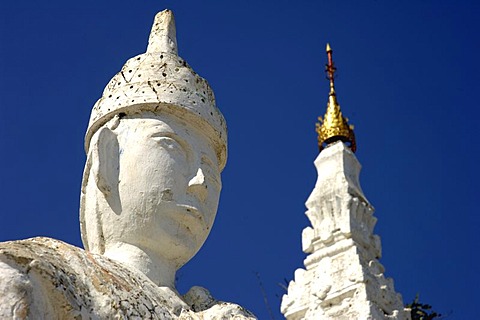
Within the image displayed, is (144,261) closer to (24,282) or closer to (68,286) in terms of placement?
(68,286)

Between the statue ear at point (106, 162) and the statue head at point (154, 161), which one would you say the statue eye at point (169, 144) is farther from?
the statue ear at point (106, 162)

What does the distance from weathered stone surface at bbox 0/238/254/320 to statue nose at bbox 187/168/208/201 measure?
0.45 metres

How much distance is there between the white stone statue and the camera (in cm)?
489

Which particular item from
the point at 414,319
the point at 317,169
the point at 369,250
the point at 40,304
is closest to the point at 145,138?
the point at 40,304

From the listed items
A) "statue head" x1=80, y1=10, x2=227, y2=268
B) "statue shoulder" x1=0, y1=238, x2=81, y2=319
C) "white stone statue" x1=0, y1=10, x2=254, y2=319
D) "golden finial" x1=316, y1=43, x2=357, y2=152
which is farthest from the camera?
"golden finial" x1=316, y1=43, x2=357, y2=152

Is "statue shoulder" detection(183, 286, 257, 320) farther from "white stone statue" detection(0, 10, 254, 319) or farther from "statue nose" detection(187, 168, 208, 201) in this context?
"statue nose" detection(187, 168, 208, 201)

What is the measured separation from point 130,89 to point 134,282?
40.7 inches

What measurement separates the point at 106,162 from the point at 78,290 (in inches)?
36.9

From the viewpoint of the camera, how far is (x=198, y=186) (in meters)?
A: 5.45

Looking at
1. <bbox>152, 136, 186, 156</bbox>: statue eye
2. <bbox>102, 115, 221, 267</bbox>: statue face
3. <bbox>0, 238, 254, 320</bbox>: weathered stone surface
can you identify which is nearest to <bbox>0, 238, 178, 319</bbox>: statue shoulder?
<bbox>0, 238, 254, 320</bbox>: weathered stone surface

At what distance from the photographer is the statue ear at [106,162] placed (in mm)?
5414

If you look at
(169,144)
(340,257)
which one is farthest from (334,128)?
(169,144)

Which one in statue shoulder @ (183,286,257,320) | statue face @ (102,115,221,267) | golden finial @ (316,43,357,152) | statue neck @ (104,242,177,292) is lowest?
statue shoulder @ (183,286,257,320)

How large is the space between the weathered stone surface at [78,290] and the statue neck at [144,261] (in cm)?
8
